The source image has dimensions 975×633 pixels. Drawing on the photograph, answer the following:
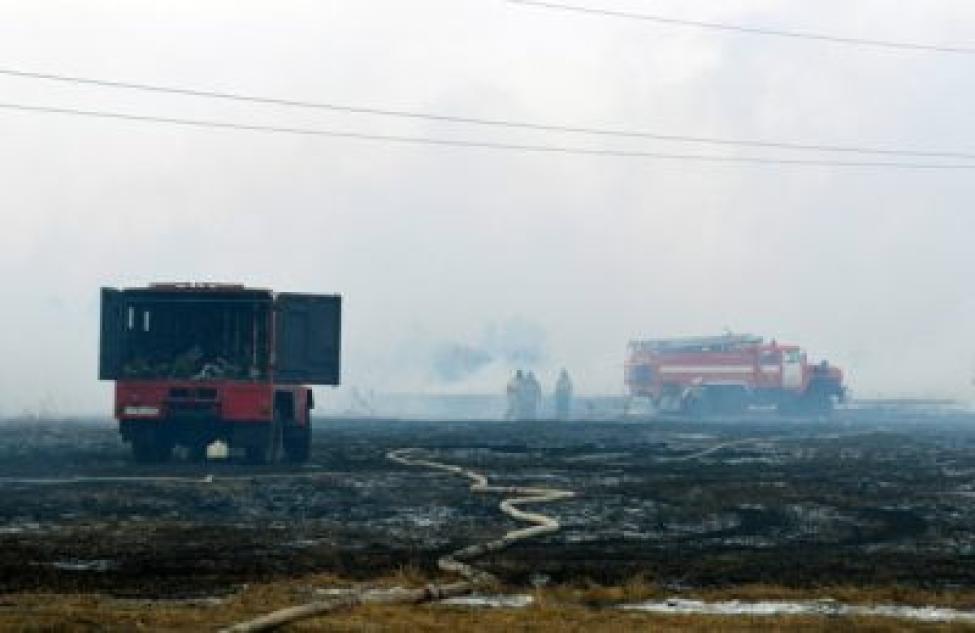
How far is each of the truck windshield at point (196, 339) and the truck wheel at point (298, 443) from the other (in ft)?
6.54

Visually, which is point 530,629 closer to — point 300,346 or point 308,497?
point 308,497

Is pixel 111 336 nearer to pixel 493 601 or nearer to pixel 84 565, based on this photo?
pixel 84 565

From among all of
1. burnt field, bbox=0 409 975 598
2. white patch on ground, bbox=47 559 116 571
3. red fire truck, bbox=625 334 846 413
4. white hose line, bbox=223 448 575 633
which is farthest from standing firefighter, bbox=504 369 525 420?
white patch on ground, bbox=47 559 116 571

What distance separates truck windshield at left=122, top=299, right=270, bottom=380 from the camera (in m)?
21.8

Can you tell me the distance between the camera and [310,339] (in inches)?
906

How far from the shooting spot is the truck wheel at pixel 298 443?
2344 centimetres

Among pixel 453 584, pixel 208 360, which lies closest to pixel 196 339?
pixel 208 360

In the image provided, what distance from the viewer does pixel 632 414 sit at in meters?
67.9

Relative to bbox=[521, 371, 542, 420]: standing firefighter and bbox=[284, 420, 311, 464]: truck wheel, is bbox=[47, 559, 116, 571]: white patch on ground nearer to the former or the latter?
bbox=[284, 420, 311, 464]: truck wheel

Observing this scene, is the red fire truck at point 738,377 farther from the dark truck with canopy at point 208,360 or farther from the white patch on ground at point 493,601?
the white patch on ground at point 493,601

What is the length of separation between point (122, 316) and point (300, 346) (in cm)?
309

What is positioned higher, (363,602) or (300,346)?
(300,346)

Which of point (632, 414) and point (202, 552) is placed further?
point (632, 414)

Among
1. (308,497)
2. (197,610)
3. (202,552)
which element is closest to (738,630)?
(197,610)
